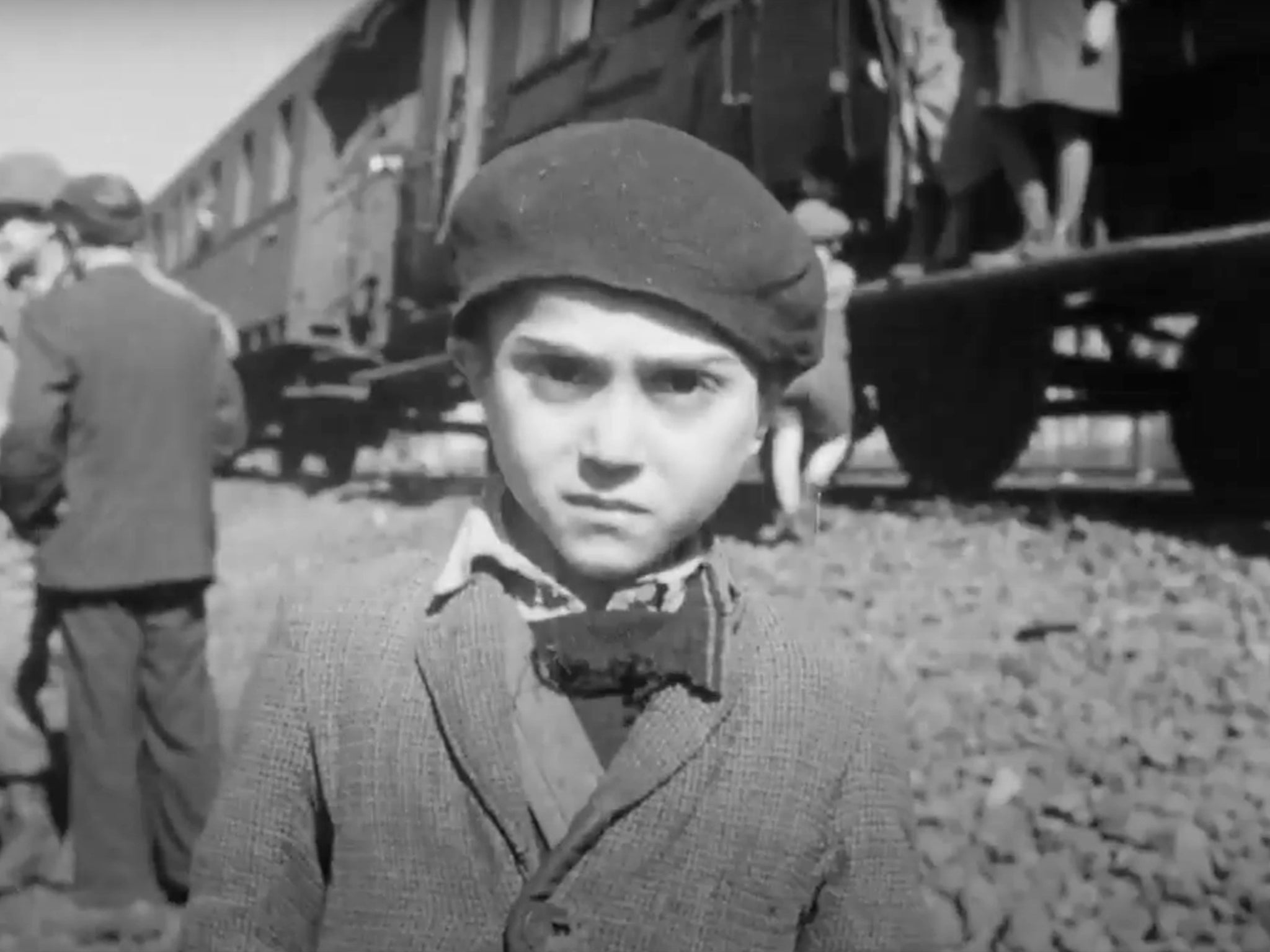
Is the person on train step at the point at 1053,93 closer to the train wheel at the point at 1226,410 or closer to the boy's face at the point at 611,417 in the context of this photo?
the train wheel at the point at 1226,410

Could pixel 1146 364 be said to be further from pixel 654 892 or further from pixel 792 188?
pixel 654 892

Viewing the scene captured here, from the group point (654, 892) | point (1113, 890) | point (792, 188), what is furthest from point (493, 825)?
point (792, 188)

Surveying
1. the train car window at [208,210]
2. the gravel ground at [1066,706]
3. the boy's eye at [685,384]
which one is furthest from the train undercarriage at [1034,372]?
the train car window at [208,210]

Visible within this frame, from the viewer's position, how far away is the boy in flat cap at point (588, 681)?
97 cm

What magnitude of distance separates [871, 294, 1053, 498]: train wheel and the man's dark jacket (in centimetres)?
297

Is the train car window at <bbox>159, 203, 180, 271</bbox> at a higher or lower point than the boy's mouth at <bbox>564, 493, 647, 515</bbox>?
higher

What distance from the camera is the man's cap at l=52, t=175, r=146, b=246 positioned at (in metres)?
2.37

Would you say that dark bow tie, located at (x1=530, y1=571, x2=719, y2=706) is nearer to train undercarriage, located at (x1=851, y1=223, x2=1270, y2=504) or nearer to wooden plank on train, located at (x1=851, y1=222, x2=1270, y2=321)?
wooden plank on train, located at (x1=851, y1=222, x2=1270, y2=321)

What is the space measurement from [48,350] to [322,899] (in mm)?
1567

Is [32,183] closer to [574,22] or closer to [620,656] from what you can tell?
[620,656]

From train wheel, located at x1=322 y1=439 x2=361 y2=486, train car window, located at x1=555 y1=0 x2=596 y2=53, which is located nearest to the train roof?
train car window, located at x1=555 y1=0 x2=596 y2=53

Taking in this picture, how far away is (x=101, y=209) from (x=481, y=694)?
170 cm

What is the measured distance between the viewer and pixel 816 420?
152 inches

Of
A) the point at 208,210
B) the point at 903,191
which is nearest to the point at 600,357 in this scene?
the point at 903,191
